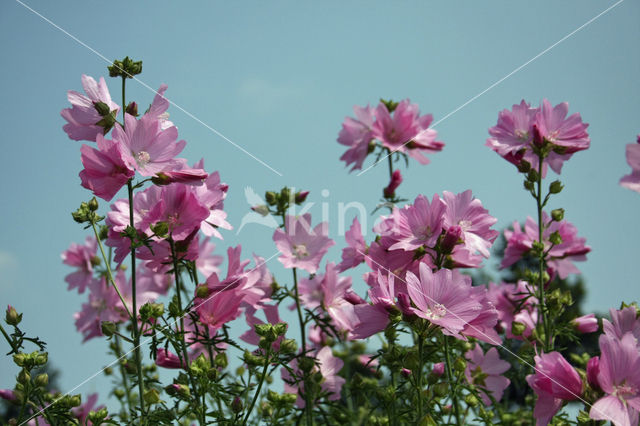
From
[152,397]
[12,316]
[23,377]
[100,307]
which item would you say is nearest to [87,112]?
[12,316]

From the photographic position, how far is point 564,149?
8.02ft

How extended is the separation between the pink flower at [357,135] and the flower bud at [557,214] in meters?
1.08

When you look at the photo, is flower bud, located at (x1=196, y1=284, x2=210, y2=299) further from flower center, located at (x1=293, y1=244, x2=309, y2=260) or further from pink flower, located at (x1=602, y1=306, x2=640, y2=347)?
pink flower, located at (x1=602, y1=306, x2=640, y2=347)

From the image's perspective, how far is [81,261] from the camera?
3.47 metres

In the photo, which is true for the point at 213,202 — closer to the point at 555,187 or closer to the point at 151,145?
the point at 151,145

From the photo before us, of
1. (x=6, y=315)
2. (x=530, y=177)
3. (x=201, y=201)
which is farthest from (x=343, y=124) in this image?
(x=6, y=315)

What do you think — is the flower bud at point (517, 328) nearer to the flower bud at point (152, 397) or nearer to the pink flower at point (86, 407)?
the flower bud at point (152, 397)

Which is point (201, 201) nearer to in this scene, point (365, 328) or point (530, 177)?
point (365, 328)

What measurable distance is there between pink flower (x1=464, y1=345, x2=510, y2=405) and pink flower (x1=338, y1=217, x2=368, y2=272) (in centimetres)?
67

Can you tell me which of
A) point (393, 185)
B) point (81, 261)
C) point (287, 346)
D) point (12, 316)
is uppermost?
point (81, 261)

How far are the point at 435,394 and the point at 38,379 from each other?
1.35 meters

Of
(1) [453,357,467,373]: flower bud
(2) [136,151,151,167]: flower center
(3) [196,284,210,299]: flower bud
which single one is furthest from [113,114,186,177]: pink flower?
(1) [453,357,467,373]: flower bud

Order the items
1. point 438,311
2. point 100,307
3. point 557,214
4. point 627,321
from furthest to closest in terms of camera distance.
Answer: point 100,307
point 557,214
point 627,321
point 438,311

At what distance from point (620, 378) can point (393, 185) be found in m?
1.58
